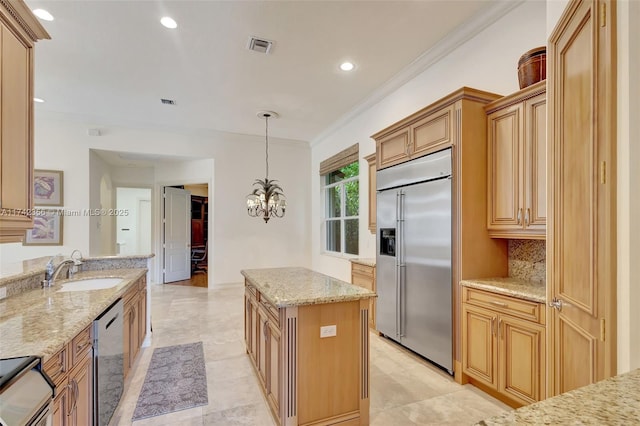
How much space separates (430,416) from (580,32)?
2427 mm

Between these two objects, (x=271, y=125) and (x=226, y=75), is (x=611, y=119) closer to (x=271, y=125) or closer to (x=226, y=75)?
(x=226, y=75)

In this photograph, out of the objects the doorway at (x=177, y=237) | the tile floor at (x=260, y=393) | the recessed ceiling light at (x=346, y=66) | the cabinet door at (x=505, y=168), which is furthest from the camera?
the doorway at (x=177, y=237)

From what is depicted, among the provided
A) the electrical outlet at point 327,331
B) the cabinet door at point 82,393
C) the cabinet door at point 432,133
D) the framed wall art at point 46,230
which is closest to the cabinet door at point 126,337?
the cabinet door at point 82,393

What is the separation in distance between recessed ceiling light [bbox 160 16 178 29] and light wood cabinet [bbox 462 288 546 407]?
3685 millimetres

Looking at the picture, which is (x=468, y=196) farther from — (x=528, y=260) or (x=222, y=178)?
(x=222, y=178)

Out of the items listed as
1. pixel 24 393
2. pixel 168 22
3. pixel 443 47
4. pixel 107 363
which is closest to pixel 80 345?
pixel 107 363

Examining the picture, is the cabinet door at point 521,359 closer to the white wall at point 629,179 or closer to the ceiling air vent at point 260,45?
the white wall at point 629,179

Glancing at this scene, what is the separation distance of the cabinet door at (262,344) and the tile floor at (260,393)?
181 millimetres

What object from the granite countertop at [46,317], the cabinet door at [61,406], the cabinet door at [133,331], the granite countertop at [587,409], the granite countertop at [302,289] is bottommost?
the cabinet door at [133,331]

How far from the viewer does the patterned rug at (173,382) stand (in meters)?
2.32

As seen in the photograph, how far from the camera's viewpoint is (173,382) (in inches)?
106

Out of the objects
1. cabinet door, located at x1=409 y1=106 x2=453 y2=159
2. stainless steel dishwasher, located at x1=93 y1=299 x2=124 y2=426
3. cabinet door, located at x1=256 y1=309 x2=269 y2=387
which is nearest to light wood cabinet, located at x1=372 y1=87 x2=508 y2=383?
cabinet door, located at x1=409 y1=106 x2=453 y2=159

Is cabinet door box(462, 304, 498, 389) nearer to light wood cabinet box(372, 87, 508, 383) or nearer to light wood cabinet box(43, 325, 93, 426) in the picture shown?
light wood cabinet box(372, 87, 508, 383)

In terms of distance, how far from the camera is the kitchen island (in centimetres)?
188
